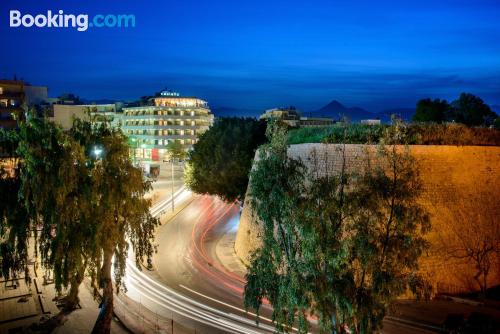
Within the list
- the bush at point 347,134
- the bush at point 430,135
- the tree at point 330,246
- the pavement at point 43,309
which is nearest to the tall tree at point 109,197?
the pavement at point 43,309

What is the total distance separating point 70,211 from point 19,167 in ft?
8.14

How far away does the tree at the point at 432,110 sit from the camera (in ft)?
142

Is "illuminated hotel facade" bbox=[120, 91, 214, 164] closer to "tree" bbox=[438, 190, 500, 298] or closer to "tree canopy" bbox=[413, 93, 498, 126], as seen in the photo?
"tree canopy" bbox=[413, 93, 498, 126]

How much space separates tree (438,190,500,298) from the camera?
2022 cm

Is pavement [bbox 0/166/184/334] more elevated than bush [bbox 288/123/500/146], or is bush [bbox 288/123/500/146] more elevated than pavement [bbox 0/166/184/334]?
bush [bbox 288/123/500/146]

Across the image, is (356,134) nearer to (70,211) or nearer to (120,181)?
(120,181)

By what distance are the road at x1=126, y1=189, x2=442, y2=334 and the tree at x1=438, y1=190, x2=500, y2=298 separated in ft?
17.6

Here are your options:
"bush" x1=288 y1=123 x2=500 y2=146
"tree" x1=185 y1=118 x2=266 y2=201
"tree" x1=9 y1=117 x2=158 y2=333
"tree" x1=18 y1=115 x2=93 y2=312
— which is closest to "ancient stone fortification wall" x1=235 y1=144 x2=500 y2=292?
"bush" x1=288 y1=123 x2=500 y2=146

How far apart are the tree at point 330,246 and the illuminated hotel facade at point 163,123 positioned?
259 ft

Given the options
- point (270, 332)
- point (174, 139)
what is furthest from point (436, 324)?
point (174, 139)

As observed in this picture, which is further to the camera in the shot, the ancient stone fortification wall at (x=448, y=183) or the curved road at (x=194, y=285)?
the ancient stone fortification wall at (x=448, y=183)

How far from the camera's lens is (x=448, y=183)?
20391mm

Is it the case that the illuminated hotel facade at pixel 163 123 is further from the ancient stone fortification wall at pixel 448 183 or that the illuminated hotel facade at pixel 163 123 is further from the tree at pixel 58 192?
the tree at pixel 58 192

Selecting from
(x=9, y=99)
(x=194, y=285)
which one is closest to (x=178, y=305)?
(x=194, y=285)
